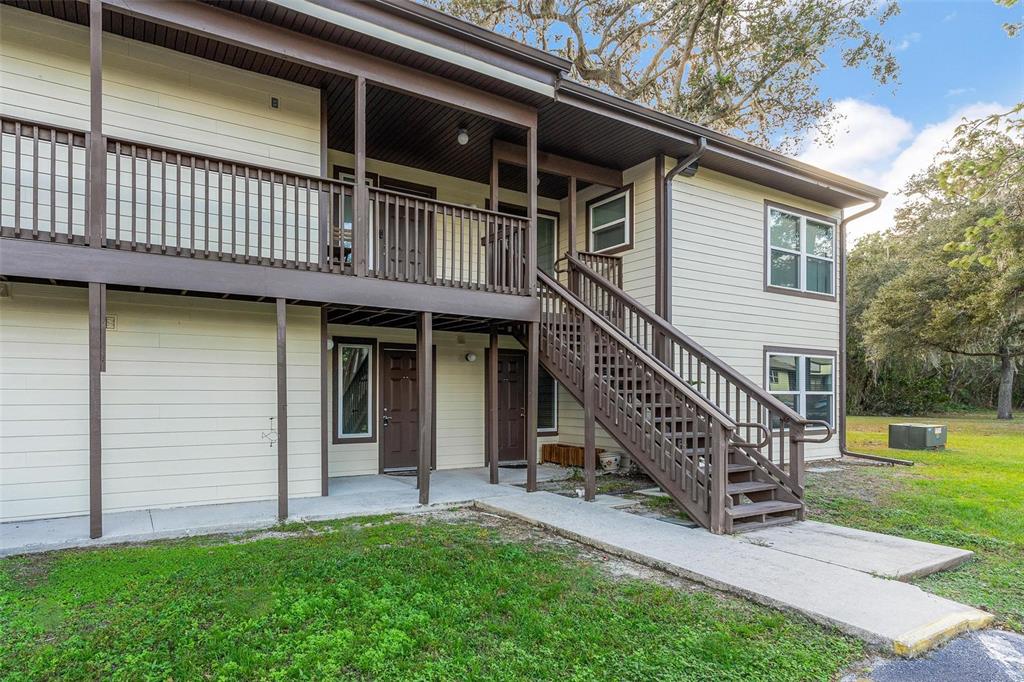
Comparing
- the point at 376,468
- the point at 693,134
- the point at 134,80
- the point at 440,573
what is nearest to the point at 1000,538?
the point at 440,573

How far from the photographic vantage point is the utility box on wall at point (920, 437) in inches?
453

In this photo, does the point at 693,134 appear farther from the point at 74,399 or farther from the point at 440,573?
the point at 74,399

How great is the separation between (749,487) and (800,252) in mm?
6227

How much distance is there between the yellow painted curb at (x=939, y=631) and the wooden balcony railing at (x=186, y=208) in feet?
15.7

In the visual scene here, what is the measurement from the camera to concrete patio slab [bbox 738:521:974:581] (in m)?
4.14

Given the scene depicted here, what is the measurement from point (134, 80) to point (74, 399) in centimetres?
319

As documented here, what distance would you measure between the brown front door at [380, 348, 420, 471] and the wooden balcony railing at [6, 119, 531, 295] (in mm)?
2085

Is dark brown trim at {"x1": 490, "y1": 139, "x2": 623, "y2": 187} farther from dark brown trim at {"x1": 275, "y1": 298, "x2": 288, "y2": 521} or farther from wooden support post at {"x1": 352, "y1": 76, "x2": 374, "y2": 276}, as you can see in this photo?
dark brown trim at {"x1": 275, "y1": 298, "x2": 288, "y2": 521}

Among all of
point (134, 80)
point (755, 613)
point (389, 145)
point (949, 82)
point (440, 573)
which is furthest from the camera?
point (949, 82)

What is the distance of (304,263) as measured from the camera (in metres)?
Answer: 5.76

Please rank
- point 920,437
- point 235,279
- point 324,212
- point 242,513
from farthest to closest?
point 920,437 < point 324,212 < point 242,513 < point 235,279

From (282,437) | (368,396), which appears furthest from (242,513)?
(368,396)

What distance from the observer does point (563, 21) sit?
14734 mm

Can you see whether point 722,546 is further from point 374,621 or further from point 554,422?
point 554,422
